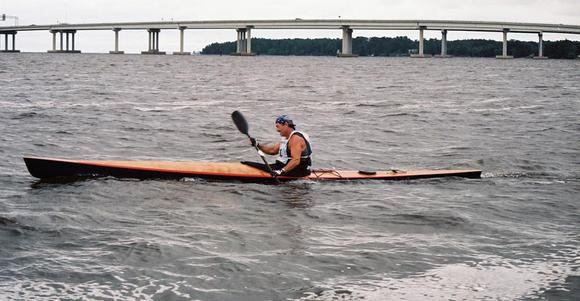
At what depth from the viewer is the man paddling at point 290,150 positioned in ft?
37.3

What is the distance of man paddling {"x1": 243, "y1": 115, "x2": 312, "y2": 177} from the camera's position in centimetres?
1138

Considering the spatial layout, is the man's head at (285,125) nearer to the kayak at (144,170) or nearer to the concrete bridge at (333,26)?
the kayak at (144,170)

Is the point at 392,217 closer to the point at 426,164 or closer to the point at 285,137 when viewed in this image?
the point at 285,137

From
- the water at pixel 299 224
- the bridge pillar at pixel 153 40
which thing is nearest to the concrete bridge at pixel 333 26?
the bridge pillar at pixel 153 40

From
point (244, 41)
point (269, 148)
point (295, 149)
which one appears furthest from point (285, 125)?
point (244, 41)

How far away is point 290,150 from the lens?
11.6 m

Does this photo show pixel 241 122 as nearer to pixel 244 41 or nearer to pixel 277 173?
pixel 277 173

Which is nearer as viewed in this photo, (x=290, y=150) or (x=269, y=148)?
(x=290, y=150)

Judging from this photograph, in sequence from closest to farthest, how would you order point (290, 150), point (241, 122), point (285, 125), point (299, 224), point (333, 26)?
point (299, 224), point (285, 125), point (290, 150), point (241, 122), point (333, 26)

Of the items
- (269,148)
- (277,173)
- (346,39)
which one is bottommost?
(277,173)

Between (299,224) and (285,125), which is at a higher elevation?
(285,125)

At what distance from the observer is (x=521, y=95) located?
1479 inches

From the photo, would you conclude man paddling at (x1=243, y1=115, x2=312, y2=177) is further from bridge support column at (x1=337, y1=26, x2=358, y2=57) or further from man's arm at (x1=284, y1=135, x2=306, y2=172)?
bridge support column at (x1=337, y1=26, x2=358, y2=57)

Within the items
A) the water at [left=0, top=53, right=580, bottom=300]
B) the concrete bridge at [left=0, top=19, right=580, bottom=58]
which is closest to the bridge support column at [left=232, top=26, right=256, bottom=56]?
the concrete bridge at [left=0, top=19, right=580, bottom=58]
